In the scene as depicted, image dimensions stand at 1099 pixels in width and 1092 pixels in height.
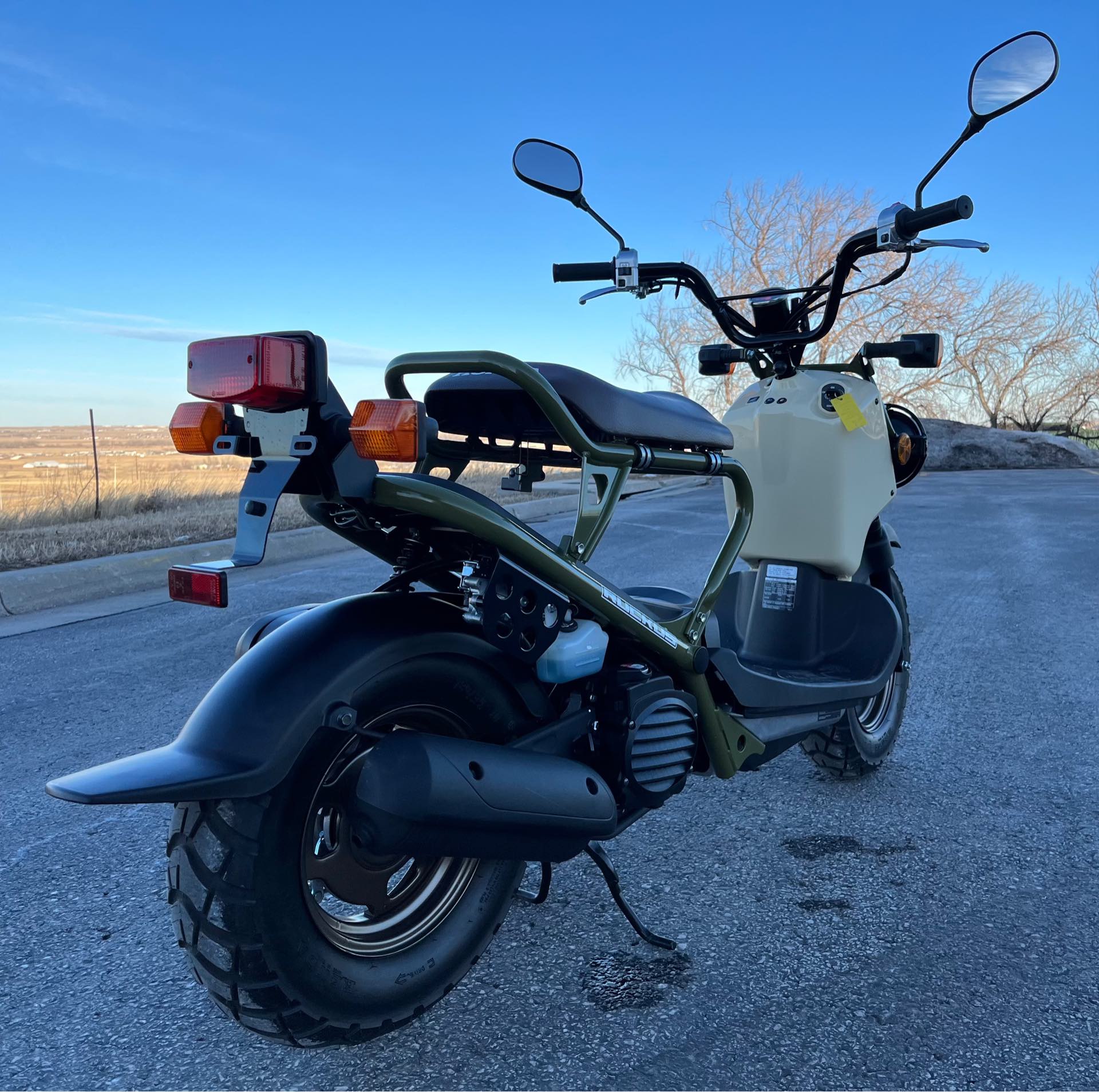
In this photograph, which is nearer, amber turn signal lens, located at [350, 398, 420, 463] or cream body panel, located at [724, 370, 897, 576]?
amber turn signal lens, located at [350, 398, 420, 463]

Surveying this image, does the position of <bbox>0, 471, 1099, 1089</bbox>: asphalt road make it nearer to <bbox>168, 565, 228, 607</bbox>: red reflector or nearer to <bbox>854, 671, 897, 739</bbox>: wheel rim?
<bbox>854, 671, 897, 739</bbox>: wheel rim

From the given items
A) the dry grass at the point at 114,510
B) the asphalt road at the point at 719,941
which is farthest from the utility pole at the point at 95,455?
the asphalt road at the point at 719,941

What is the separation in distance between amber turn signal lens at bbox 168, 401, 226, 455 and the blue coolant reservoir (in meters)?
0.72

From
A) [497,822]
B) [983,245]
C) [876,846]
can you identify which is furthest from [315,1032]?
[983,245]

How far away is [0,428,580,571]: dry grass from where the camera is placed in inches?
275

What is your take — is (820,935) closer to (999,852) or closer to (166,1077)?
(999,852)

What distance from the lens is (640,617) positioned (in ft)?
6.54

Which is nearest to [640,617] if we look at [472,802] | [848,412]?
[472,802]

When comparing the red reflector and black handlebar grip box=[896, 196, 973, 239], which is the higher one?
black handlebar grip box=[896, 196, 973, 239]

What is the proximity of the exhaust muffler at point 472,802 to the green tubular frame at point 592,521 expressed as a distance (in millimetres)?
343

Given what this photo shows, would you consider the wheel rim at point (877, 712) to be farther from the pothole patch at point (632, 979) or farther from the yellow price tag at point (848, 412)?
the pothole patch at point (632, 979)

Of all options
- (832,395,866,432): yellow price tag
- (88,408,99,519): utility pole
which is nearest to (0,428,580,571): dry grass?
(88,408,99,519): utility pole

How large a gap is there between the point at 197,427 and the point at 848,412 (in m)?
1.91

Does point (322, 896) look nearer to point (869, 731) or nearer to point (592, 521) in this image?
point (592, 521)
